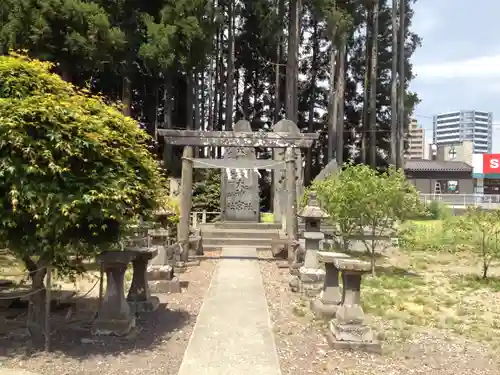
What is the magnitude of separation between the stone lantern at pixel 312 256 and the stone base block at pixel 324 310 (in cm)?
136

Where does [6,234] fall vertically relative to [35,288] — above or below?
above

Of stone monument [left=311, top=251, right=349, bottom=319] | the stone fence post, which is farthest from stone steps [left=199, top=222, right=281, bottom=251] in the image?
stone monument [left=311, top=251, right=349, bottom=319]

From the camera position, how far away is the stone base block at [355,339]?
5.67 metres

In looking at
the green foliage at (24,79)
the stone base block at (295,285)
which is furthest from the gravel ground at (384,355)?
the green foliage at (24,79)

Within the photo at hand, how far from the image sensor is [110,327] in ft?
19.2

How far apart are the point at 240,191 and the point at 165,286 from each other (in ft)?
41.6

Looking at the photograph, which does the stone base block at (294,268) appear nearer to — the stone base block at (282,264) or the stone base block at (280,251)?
the stone base block at (282,264)

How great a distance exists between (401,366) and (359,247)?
37.6ft

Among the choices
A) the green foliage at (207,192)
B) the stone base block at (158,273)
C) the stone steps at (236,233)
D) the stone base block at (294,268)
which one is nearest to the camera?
the stone base block at (158,273)

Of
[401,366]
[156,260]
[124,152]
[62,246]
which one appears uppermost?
[124,152]

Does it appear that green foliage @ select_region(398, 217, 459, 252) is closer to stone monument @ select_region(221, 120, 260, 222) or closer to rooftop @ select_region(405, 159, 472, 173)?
stone monument @ select_region(221, 120, 260, 222)

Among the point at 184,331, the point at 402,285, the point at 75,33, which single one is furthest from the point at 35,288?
the point at 75,33

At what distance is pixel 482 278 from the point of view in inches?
447

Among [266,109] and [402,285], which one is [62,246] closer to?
[402,285]
